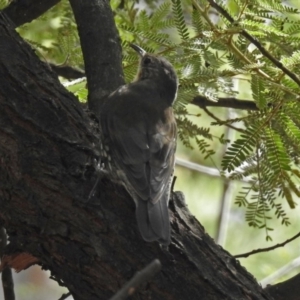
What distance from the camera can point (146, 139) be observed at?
390 cm

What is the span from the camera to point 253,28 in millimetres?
3781

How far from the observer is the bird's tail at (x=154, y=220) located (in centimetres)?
300

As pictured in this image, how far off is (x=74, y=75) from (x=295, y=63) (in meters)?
1.59

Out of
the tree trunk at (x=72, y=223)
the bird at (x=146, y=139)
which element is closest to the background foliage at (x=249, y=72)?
the bird at (x=146, y=139)

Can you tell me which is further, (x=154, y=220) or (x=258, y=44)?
(x=258, y=44)

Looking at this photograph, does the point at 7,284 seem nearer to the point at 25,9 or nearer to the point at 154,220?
the point at 154,220

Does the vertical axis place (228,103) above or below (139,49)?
below

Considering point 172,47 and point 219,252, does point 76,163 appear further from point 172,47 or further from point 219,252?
point 172,47

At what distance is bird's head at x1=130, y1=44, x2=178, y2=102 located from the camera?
13.6ft

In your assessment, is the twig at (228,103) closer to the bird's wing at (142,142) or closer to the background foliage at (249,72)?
the background foliage at (249,72)

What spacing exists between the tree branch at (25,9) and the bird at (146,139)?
0.55 meters

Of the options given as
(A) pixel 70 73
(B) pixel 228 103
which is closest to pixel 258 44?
(B) pixel 228 103

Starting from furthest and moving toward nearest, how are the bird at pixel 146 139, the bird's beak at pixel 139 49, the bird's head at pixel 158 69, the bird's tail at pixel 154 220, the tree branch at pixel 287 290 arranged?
the bird's beak at pixel 139 49, the bird's head at pixel 158 69, the tree branch at pixel 287 290, the bird at pixel 146 139, the bird's tail at pixel 154 220

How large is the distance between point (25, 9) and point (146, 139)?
1.04 metres
